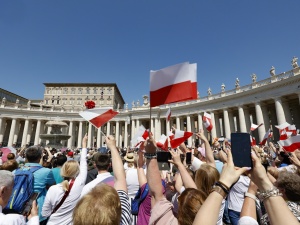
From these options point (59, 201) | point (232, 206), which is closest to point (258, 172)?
point (232, 206)

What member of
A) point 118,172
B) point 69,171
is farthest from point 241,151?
point 69,171

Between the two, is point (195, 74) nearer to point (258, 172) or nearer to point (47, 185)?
point (258, 172)

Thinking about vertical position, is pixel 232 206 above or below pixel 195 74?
below

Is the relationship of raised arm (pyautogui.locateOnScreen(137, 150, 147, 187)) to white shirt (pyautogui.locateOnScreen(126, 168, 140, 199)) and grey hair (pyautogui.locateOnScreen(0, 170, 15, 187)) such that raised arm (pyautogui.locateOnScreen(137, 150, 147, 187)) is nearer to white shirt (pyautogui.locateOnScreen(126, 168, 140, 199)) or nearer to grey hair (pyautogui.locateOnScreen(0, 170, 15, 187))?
white shirt (pyautogui.locateOnScreen(126, 168, 140, 199))

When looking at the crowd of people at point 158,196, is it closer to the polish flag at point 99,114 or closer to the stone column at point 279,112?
the polish flag at point 99,114

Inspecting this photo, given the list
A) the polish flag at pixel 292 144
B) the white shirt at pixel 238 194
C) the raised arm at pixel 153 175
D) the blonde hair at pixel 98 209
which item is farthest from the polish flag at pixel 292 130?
the blonde hair at pixel 98 209

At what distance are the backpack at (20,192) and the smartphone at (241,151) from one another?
3.58 metres

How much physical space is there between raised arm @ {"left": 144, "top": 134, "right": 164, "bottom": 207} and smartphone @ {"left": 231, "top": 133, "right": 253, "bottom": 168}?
1.27 meters

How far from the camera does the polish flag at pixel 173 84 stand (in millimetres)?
4977

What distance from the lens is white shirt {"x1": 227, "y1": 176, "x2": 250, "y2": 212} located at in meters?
4.48

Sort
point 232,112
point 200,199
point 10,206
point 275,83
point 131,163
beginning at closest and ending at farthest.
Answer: point 200,199, point 10,206, point 131,163, point 275,83, point 232,112

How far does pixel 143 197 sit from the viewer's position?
385cm

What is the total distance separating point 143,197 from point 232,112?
44409mm

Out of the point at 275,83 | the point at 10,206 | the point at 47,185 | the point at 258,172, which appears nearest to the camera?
the point at 258,172
